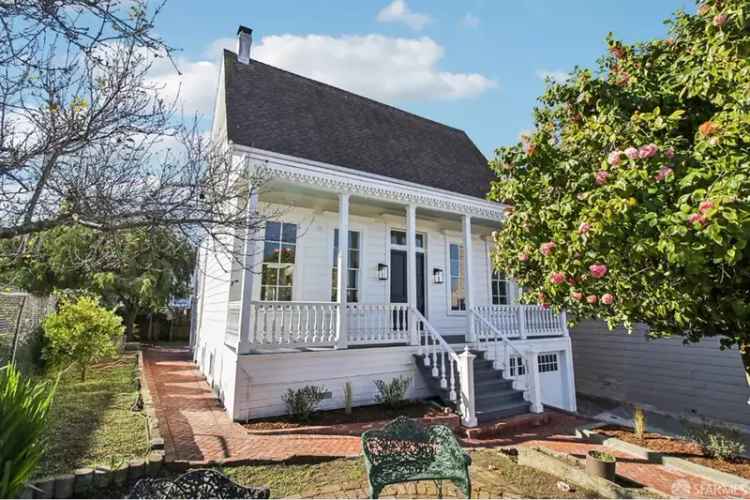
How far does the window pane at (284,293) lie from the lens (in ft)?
27.1

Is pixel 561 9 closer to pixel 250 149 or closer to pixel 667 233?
pixel 667 233

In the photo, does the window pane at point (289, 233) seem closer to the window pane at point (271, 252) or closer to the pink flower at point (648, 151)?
the window pane at point (271, 252)

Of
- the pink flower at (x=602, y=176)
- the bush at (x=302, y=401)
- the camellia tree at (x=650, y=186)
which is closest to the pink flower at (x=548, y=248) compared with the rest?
the camellia tree at (x=650, y=186)

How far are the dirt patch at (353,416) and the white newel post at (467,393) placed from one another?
611 millimetres

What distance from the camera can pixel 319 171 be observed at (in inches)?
279

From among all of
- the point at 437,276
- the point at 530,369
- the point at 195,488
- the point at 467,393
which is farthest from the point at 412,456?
the point at 437,276

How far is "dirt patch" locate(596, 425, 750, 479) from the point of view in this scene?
14.9ft

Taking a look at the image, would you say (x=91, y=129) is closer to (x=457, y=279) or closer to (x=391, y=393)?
(x=391, y=393)

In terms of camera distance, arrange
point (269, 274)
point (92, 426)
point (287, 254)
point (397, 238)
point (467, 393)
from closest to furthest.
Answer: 1. point (92, 426)
2. point (467, 393)
3. point (269, 274)
4. point (287, 254)
5. point (397, 238)

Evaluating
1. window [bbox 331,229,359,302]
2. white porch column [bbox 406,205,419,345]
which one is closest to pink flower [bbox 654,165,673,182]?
white porch column [bbox 406,205,419,345]

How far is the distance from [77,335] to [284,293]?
4209 millimetres

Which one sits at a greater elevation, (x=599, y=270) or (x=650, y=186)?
(x=650, y=186)

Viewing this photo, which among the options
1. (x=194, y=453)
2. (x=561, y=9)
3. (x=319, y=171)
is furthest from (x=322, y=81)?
(x=194, y=453)

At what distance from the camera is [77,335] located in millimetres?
7734
